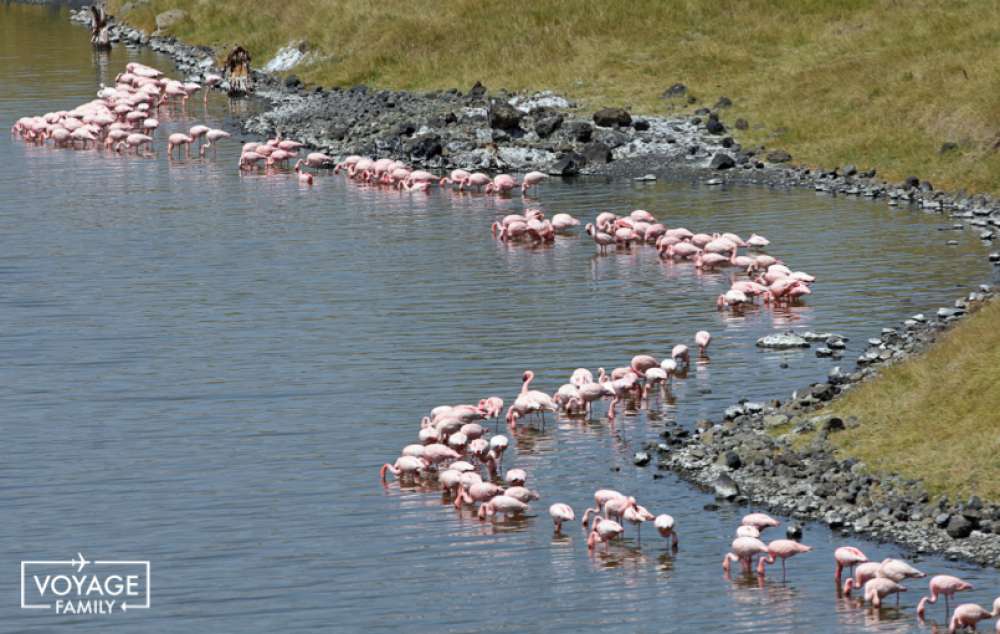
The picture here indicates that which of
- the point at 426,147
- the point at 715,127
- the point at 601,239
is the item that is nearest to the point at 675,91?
the point at 715,127

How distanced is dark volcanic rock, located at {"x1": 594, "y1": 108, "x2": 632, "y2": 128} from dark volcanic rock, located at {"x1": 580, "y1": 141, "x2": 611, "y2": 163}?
5.03 feet

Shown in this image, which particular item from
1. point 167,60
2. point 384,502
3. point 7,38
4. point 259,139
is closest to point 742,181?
point 259,139

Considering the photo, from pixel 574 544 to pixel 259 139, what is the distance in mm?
37570

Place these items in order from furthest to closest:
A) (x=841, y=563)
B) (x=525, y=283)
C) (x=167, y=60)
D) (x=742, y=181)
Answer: (x=167, y=60) < (x=742, y=181) < (x=525, y=283) < (x=841, y=563)

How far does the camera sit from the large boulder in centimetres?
8700

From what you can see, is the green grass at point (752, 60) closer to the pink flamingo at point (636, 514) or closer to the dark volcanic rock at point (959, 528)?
the dark volcanic rock at point (959, 528)

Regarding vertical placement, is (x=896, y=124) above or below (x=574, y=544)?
above

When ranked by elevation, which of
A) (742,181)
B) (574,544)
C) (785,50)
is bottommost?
(574,544)

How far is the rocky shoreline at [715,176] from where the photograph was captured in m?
24.6

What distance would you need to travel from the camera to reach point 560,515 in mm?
24812

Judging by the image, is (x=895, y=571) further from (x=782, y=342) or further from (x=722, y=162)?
(x=722, y=162)

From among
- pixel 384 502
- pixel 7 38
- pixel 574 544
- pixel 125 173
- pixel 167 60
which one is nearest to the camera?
pixel 574 544

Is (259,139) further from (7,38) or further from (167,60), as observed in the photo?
(7,38)

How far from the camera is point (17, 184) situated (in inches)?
2095
